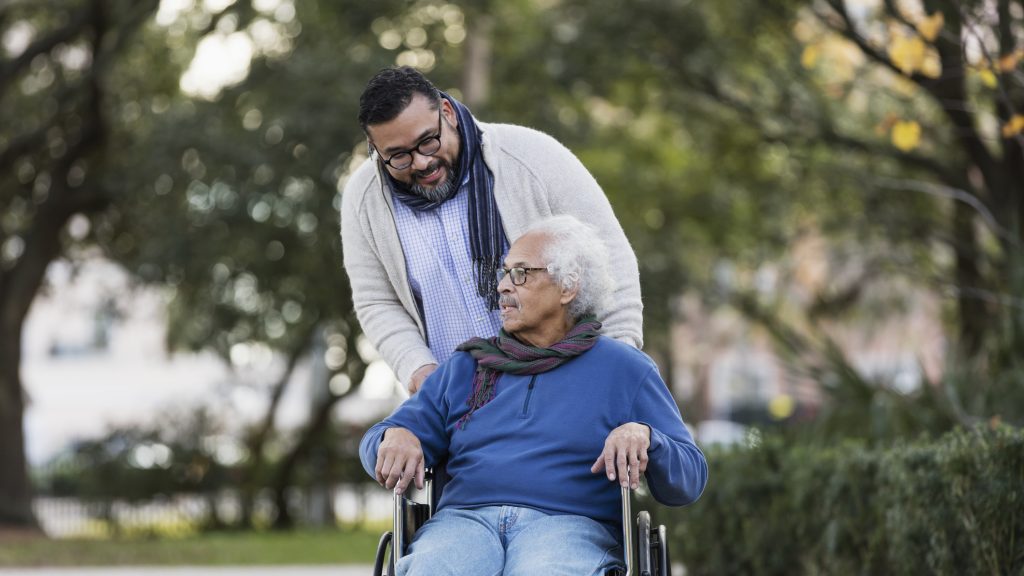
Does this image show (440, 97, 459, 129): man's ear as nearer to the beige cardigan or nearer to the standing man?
the standing man

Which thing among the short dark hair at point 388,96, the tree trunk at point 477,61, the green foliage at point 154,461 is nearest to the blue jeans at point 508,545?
the short dark hair at point 388,96

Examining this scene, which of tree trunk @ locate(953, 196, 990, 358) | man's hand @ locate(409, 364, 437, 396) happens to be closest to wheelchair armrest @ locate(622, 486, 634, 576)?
man's hand @ locate(409, 364, 437, 396)

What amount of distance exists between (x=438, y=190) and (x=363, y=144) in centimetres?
1011

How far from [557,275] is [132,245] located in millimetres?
14591

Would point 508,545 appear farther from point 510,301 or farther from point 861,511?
point 861,511

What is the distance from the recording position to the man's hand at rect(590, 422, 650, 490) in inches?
130

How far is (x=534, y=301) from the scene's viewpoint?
3635mm

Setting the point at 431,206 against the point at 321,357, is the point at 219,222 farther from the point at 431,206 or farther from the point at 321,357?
the point at 431,206

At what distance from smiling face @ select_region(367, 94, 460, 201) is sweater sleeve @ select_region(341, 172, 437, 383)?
10.4 inches

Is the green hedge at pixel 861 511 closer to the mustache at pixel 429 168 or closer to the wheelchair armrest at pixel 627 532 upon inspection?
the wheelchair armrest at pixel 627 532

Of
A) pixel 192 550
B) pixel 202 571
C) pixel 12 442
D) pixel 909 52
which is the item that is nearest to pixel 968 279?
pixel 909 52

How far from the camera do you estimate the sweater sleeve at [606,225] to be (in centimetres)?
380

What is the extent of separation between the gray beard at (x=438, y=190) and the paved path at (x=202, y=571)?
24.6ft

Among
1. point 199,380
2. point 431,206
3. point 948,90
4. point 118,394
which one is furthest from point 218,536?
point 118,394
